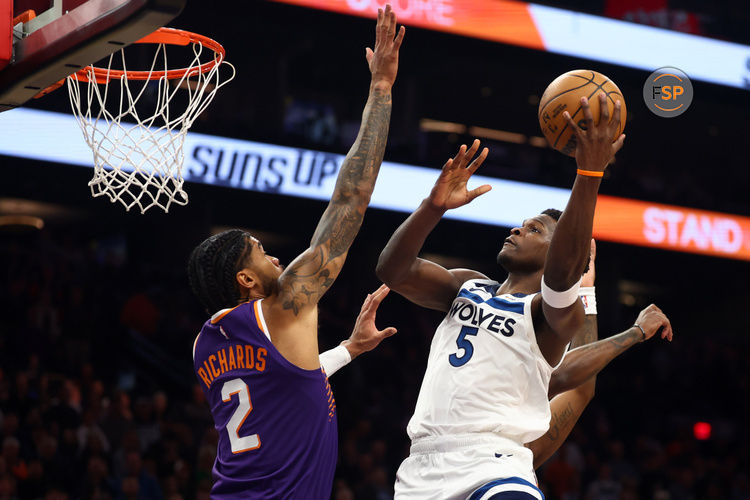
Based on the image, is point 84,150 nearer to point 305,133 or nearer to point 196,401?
Answer: point 196,401

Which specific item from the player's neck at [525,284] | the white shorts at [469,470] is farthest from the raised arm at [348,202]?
the player's neck at [525,284]

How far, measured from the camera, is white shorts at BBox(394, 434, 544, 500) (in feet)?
12.3

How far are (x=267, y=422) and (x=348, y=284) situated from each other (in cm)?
1274

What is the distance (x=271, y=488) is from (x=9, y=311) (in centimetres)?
772

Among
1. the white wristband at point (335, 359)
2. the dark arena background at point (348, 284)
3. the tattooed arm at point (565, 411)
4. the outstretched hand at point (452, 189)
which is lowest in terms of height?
the dark arena background at point (348, 284)

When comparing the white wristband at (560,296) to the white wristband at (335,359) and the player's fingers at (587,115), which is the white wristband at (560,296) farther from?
the white wristband at (335,359)

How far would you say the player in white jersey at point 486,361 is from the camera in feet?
12.3

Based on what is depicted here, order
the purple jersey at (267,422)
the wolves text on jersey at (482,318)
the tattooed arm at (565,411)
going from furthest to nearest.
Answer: the tattooed arm at (565,411) → the wolves text on jersey at (482,318) → the purple jersey at (267,422)

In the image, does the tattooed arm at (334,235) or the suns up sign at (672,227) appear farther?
the suns up sign at (672,227)

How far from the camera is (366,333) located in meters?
4.23

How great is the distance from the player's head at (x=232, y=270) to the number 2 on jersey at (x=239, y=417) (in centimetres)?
31

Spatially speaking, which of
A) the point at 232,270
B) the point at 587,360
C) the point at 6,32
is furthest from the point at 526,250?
the point at 6,32

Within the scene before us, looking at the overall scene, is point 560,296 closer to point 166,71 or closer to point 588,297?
point 588,297

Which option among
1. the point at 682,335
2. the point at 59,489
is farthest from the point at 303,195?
the point at 682,335
